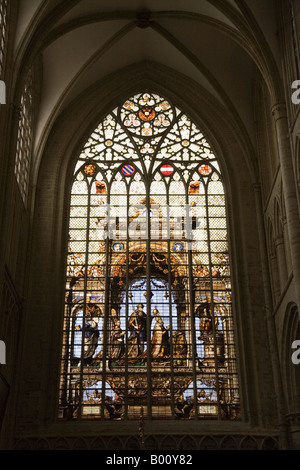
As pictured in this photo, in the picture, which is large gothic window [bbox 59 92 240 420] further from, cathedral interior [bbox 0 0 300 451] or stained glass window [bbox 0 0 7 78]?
stained glass window [bbox 0 0 7 78]

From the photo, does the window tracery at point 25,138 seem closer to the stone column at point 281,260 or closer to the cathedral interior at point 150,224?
the cathedral interior at point 150,224

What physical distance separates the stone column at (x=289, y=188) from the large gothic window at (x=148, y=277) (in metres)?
Result: 4.01

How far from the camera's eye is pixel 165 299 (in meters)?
15.8

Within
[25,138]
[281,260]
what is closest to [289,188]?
[281,260]

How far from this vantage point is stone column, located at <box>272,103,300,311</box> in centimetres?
1190

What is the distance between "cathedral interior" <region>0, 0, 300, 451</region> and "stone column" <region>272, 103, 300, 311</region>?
29mm

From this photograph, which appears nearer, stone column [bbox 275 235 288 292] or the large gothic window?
stone column [bbox 275 235 288 292]

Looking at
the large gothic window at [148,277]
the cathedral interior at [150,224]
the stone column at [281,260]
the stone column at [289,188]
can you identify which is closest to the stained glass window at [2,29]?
the cathedral interior at [150,224]

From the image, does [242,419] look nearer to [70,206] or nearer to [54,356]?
[54,356]

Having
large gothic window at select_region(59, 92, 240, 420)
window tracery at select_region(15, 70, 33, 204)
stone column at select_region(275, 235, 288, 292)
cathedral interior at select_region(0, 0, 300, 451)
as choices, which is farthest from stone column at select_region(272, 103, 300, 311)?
window tracery at select_region(15, 70, 33, 204)

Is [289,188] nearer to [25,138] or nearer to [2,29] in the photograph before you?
[2,29]

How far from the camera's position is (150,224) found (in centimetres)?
1678

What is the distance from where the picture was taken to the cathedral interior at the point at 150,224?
1377cm

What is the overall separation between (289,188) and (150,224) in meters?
5.11
